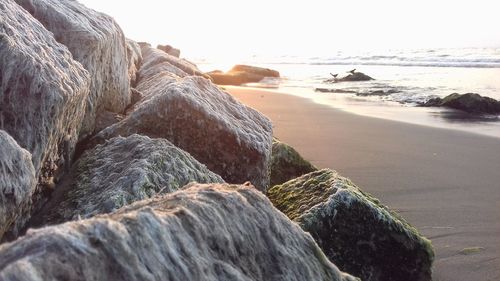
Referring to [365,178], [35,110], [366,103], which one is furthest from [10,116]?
[366,103]

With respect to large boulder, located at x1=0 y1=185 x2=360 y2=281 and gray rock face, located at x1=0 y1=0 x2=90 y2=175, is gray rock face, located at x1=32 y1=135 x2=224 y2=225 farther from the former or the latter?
large boulder, located at x1=0 y1=185 x2=360 y2=281

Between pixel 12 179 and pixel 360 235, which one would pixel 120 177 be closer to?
pixel 12 179

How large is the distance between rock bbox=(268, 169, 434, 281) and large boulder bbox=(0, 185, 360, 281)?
1050mm

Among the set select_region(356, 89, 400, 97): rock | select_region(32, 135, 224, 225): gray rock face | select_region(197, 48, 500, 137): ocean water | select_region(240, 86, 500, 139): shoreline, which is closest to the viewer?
select_region(32, 135, 224, 225): gray rock face

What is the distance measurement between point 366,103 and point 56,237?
44.1 feet

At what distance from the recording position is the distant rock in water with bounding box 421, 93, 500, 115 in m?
12.4

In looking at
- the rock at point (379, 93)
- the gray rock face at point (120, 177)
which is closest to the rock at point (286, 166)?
the gray rock face at point (120, 177)

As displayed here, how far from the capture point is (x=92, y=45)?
3.99m

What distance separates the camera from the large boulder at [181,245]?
4.64ft

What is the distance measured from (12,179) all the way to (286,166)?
3.01 meters

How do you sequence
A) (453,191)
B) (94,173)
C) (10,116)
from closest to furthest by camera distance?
(10,116), (94,173), (453,191)

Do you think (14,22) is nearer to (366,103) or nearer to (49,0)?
(49,0)

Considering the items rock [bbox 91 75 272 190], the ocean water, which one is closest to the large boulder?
rock [bbox 91 75 272 190]

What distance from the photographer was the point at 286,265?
6.42ft
